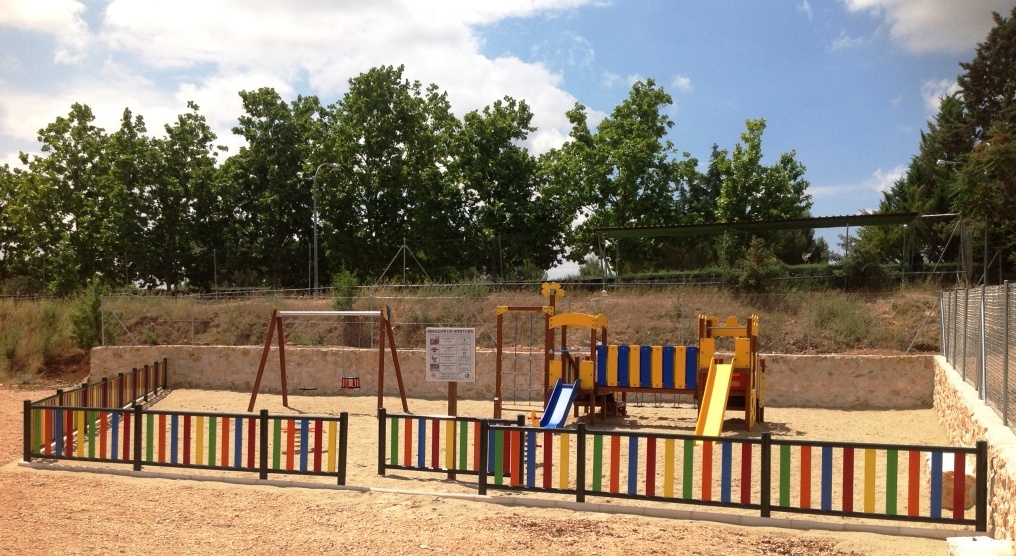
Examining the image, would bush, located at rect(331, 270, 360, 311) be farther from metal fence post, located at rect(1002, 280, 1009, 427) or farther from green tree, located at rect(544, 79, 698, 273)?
metal fence post, located at rect(1002, 280, 1009, 427)

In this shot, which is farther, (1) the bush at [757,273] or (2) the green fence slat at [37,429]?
(1) the bush at [757,273]

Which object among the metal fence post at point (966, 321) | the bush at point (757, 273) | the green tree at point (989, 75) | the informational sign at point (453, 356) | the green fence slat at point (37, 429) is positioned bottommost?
the green fence slat at point (37, 429)

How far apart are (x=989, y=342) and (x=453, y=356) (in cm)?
874

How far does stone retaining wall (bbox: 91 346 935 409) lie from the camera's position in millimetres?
19062

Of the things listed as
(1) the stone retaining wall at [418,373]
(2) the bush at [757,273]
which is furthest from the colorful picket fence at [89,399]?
(2) the bush at [757,273]

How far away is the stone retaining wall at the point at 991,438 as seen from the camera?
7.16 m

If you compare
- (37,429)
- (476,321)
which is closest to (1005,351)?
(37,429)

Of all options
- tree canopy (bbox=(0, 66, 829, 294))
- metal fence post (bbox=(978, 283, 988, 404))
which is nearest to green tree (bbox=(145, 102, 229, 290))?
tree canopy (bbox=(0, 66, 829, 294))

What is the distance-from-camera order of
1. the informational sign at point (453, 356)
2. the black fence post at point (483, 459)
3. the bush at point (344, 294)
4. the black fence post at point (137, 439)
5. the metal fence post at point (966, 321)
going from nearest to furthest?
the black fence post at point (483, 459)
the black fence post at point (137, 439)
the metal fence post at point (966, 321)
the informational sign at point (453, 356)
the bush at point (344, 294)

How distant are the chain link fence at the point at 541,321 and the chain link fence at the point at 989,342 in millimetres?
8895

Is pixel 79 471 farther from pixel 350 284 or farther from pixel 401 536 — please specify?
pixel 350 284

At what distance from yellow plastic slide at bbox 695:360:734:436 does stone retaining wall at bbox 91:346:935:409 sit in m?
4.50

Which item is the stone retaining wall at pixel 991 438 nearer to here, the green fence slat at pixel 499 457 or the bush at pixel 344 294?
the green fence slat at pixel 499 457

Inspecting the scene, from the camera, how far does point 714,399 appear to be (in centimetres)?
1485
